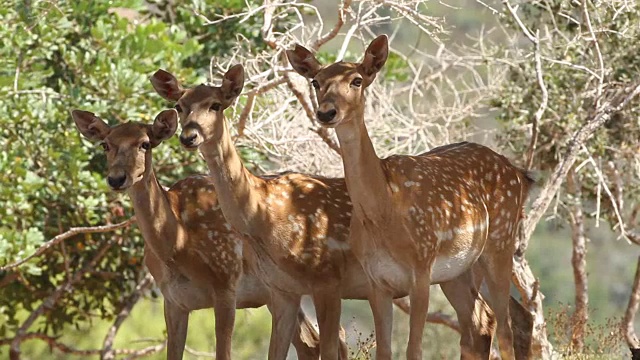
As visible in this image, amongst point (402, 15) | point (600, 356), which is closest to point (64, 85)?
point (402, 15)

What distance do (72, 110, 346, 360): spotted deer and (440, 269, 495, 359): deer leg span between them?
1.35 m

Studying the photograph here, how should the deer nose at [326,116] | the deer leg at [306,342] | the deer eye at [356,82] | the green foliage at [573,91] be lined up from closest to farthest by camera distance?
the deer nose at [326,116] → the deer eye at [356,82] → the deer leg at [306,342] → the green foliage at [573,91]

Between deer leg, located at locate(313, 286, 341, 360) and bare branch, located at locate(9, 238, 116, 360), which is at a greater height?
deer leg, located at locate(313, 286, 341, 360)

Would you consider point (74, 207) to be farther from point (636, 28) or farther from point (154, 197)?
point (636, 28)

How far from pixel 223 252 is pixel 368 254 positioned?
4.25ft

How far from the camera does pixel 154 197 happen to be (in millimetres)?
9234

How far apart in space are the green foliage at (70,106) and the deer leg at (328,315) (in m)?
4.31

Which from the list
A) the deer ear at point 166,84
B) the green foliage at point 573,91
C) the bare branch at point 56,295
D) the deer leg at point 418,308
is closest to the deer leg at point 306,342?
the deer leg at point 418,308

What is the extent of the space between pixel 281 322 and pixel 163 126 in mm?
1587

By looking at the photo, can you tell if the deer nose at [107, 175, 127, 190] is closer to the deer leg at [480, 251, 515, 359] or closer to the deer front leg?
the deer front leg

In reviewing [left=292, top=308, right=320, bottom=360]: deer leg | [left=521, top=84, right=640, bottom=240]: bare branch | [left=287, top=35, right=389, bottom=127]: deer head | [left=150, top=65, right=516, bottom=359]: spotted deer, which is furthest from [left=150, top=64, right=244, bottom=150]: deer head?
[left=521, top=84, right=640, bottom=240]: bare branch

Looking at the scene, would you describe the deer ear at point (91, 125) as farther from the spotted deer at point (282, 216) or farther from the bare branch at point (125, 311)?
the bare branch at point (125, 311)

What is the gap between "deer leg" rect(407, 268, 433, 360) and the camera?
864 cm

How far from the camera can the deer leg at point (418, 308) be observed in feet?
28.3
